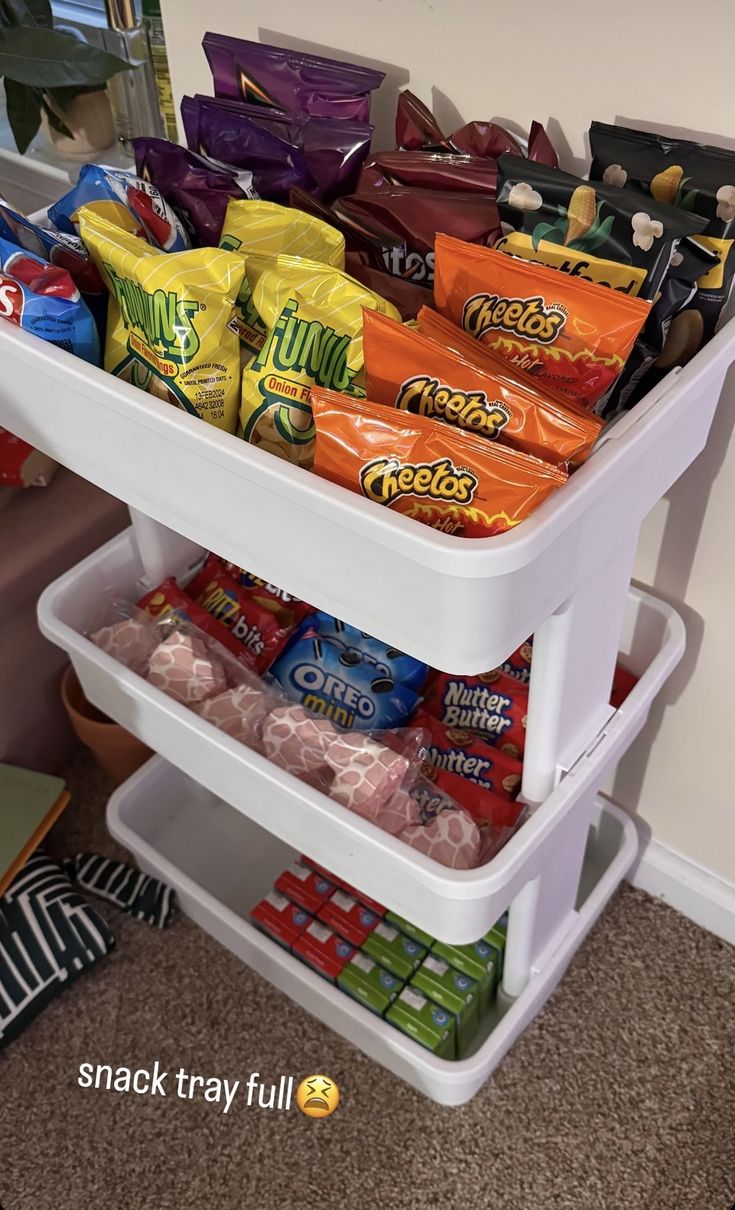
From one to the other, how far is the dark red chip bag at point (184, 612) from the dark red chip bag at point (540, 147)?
1.93 ft

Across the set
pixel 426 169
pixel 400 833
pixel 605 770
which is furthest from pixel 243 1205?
pixel 426 169

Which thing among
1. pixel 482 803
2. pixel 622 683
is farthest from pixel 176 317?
pixel 622 683

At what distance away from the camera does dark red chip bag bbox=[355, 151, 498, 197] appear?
0.89 metres

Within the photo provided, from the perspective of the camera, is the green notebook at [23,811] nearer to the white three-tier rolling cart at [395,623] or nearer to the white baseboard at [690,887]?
the white three-tier rolling cart at [395,623]

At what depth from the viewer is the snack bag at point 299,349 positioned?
82cm

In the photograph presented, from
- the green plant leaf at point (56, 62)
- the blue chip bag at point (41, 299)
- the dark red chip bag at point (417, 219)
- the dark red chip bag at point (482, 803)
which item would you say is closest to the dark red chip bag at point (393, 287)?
the dark red chip bag at point (417, 219)

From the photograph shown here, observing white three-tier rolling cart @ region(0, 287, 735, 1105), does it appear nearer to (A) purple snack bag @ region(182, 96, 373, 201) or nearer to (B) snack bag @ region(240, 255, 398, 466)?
(B) snack bag @ region(240, 255, 398, 466)

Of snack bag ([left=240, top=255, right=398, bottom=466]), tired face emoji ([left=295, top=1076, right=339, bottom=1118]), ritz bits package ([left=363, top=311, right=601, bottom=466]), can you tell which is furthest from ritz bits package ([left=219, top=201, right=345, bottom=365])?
tired face emoji ([left=295, top=1076, right=339, bottom=1118])

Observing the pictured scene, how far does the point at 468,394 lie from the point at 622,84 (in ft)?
1.04

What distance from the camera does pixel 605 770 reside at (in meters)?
1.07

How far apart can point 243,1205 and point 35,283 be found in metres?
1.01

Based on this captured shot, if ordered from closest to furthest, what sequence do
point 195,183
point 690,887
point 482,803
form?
point 195,183, point 482,803, point 690,887

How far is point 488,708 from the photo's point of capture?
3.74 feet

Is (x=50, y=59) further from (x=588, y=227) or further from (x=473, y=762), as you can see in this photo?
(x=473, y=762)
